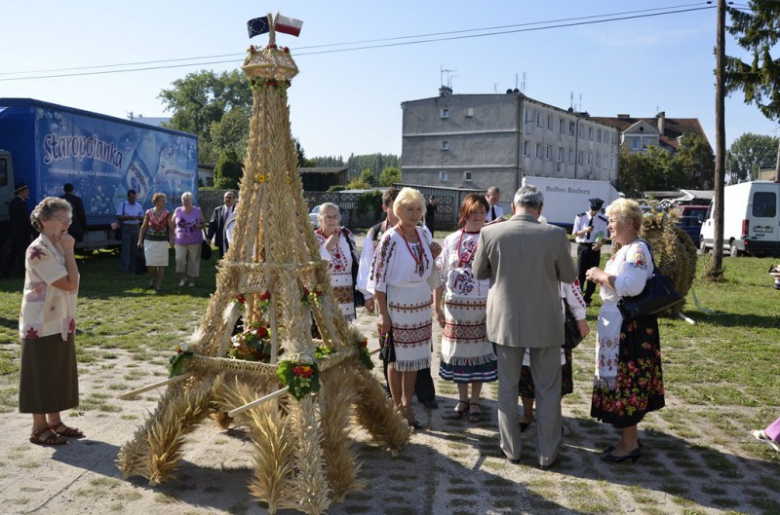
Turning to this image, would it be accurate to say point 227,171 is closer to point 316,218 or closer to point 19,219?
point 316,218

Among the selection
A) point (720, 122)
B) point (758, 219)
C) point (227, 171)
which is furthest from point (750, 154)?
point (720, 122)

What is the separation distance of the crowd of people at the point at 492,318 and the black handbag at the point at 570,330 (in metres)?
0.05

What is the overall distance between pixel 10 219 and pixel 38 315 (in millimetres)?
10127

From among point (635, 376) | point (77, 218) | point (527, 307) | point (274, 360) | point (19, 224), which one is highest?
point (77, 218)

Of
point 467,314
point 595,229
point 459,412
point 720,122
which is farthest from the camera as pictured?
point 720,122

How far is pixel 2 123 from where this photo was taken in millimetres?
14875

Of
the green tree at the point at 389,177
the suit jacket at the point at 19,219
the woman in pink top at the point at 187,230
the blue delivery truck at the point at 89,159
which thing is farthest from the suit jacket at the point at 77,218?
the green tree at the point at 389,177

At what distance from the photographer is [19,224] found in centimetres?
1380

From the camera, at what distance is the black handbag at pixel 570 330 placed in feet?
17.3

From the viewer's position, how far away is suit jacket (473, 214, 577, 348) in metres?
4.80

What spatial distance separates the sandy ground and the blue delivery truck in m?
10.7

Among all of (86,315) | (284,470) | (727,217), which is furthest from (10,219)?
(727,217)

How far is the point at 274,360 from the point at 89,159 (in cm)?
1388

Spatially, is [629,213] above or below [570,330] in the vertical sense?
above
